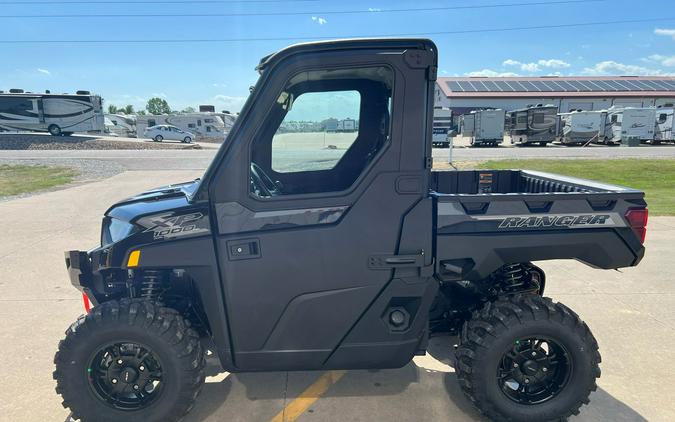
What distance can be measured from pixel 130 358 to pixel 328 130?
6.20 ft

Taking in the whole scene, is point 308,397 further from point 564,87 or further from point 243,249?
point 564,87

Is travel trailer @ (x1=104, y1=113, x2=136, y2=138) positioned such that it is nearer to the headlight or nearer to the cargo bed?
the headlight

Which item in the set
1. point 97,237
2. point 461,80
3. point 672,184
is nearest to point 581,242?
point 97,237

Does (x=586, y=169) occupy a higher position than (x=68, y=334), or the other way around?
(x=68, y=334)

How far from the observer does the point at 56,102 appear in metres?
34.7

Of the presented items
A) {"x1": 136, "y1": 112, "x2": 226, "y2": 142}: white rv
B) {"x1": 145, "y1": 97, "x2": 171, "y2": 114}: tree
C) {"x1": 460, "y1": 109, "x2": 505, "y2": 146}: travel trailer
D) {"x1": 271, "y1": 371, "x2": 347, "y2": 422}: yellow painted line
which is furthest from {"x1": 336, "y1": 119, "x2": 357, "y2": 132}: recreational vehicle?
{"x1": 145, "y1": 97, "x2": 171, "y2": 114}: tree

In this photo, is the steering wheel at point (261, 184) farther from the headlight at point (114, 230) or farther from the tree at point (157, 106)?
the tree at point (157, 106)

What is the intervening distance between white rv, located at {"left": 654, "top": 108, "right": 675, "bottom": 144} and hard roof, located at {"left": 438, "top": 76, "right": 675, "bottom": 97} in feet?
64.4

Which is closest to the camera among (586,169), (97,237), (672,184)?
(97,237)

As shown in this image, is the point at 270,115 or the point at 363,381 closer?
the point at 270,115

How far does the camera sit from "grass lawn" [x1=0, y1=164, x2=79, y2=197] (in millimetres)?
13109

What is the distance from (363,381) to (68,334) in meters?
2.00

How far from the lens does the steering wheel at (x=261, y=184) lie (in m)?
2.50

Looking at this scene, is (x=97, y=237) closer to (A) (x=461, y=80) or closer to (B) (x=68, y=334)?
(B) (x=68, y=334)
